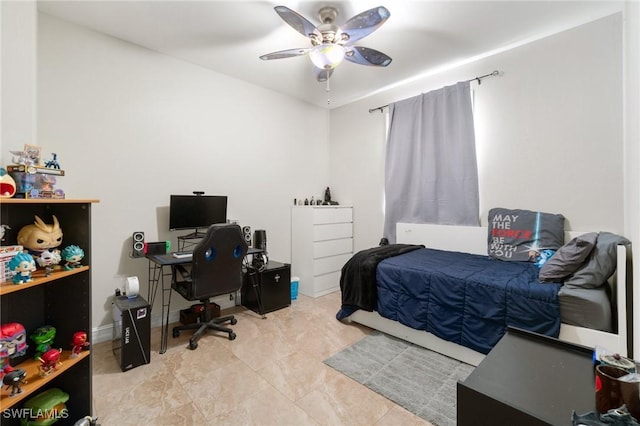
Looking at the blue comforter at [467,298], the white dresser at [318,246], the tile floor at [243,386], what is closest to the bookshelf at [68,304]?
the tile floor at [243,386]

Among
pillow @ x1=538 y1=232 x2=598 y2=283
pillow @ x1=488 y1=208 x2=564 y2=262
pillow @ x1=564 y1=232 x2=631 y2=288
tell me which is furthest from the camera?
pillow @ x1=488 y1=208 x2=564 y2=262

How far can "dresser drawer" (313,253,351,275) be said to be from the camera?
11.9 ft

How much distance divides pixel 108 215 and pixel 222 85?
1.83 m

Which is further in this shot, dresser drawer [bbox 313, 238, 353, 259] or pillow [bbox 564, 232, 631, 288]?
dresser drawer [bbox 313, 238, 353, 259]

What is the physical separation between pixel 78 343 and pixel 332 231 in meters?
2.84

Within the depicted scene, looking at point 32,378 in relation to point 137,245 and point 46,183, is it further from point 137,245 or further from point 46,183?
point 137,245

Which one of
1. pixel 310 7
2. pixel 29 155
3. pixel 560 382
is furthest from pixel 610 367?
pixel 310 7

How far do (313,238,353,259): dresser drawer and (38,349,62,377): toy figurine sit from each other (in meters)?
2.61

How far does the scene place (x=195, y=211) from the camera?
281cm

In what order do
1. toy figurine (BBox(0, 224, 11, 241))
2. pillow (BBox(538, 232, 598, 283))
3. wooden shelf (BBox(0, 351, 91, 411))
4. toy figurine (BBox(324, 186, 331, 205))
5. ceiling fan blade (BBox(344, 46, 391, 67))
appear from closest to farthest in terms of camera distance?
wooden shelf (BBox(0, 351, 91, 411))
toy figurine (BBox(0, 224, 11, 241))
pillow (BBox(538, 232, 598, 283))
ceiling fan blade (BBox(344, 46, 391, 67))
toy figurine (BBox(324, 186, 331, 205))

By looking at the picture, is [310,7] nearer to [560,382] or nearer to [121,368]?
[560,382]

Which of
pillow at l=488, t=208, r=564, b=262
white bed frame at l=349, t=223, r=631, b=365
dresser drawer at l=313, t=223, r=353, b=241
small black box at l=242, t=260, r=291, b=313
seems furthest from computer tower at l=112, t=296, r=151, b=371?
pillow at l=488, t=208, r=564, b=262

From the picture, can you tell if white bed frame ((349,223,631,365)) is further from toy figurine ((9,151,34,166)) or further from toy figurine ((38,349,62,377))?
toy figurine ((9,151,34,166))

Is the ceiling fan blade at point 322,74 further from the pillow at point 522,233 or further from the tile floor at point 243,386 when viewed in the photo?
the tile floor at point 243,386
